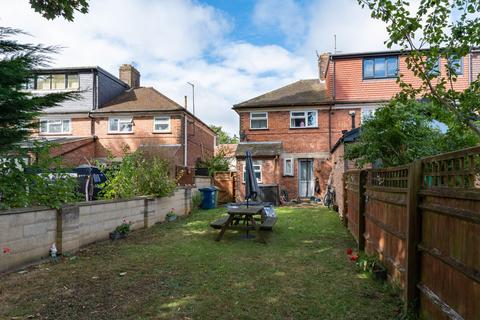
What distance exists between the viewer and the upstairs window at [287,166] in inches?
793

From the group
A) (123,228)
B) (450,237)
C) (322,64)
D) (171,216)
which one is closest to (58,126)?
(171,216)

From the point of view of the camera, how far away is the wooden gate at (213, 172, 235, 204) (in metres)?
19.0

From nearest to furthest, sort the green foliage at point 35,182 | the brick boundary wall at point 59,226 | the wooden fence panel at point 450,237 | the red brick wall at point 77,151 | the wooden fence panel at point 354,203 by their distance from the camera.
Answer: the wooden fence panel at point 450,237, the brick boundary wall at point 59,226, the green foliage at point 35,182, the wooden fence panel at point 354,203, the red brick wall at point 77,151

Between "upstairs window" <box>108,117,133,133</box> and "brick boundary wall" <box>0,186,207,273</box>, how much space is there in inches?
532

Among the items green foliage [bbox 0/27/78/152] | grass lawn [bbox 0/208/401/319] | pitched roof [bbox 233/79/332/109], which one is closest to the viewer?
grass lawn [bbox 0/208/401/319]

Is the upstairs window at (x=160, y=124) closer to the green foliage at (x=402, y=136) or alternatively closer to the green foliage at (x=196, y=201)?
the green foliage at (x=196, y=201)

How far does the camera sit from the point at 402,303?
156 inches

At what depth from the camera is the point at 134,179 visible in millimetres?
10266

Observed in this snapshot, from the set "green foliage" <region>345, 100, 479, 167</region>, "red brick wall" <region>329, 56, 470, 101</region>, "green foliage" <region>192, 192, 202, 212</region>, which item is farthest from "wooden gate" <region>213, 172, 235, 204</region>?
"green foliage" <region>345, 100, 479, 167</region>

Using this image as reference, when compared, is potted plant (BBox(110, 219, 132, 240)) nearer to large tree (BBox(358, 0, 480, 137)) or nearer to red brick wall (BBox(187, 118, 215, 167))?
large tree (BBox(358, 0, 480, 137))

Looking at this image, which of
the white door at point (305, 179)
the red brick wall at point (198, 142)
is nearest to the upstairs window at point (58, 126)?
the red brick wall at point (198, 142)

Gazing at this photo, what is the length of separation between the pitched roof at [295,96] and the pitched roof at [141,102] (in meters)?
4.83

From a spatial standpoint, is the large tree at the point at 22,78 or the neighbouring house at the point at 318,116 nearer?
the large tree at the point at 22,78

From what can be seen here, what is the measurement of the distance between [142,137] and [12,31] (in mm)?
17815
